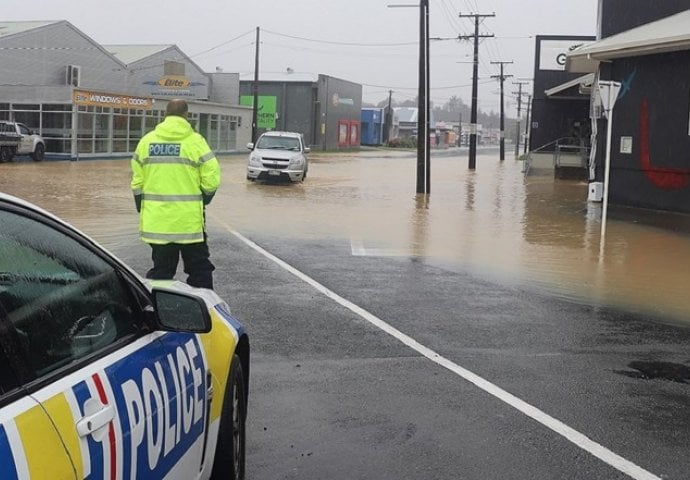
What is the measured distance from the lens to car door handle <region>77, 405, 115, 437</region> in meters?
2.28

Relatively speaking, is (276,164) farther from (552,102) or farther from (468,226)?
A: (552,102)

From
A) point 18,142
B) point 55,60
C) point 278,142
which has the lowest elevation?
point 18,142

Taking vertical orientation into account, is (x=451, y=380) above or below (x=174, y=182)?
below

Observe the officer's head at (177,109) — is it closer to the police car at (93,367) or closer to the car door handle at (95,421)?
the police car at (93,367)

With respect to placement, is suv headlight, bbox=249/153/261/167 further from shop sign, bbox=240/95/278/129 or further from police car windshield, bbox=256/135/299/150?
shop sign, bbox=240/95/278/129

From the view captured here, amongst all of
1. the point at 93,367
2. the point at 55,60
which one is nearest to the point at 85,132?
the point at 55,60

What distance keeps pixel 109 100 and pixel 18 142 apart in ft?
27.8

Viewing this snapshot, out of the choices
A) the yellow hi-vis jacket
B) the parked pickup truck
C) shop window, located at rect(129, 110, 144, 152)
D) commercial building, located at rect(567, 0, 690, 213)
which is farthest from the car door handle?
shop window, located at rect(129, 110, 144, 152)

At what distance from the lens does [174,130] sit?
6.82 m

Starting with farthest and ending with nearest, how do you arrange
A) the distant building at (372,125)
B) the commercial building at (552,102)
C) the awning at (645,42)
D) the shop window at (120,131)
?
the distant building at (372,125) < the shop window at (120,131) < the commercial building at (552,102) < the awning at (645,42)

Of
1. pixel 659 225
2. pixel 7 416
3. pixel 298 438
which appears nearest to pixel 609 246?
pixel 659 225

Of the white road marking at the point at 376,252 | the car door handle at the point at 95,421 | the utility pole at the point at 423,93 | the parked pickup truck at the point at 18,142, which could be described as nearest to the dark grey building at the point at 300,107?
the parked pickup truck at the point at 18,142

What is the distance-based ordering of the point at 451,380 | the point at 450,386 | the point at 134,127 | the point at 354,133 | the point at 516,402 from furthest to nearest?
1. the point at 354,133
2. the point at 134,127
3. the point at 451,380
4. the point at 450,386
5. the point at 516,402

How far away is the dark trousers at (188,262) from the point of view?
6871mm
